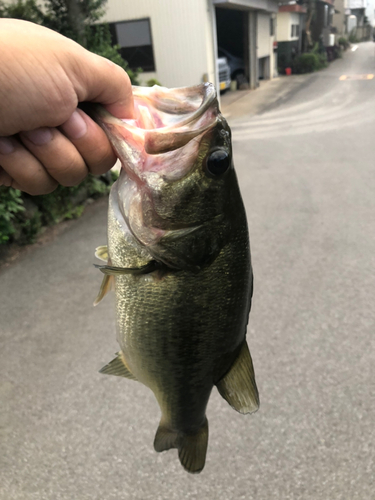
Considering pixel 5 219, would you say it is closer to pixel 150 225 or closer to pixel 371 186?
pixel 150 225

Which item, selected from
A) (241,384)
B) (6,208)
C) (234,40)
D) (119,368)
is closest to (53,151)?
(119,368)

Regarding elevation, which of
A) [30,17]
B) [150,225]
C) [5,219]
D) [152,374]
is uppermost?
[30,17]

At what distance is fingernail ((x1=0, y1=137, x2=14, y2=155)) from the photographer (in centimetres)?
114

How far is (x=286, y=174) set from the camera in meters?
7.85

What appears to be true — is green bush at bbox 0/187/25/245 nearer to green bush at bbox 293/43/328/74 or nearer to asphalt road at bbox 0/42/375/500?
asphalt road at bbox 0/42/375/500

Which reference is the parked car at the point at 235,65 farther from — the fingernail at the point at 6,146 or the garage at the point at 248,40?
the fingernail at the point at 6,146

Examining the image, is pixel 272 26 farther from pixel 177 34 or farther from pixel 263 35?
pixel 177 34

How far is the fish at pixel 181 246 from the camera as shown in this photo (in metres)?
1.10

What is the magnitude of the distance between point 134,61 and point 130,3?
5.75 ft

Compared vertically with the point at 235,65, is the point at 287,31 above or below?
above

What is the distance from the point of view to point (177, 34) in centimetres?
1309

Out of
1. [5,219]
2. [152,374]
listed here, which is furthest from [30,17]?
[152,374]

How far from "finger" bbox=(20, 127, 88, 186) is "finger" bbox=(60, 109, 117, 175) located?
0.02m

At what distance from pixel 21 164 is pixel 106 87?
344 mm
